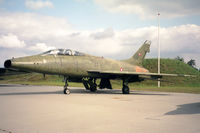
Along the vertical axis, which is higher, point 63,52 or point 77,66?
point 63,52

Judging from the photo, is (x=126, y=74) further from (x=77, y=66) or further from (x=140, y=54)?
(x=140, y=54)

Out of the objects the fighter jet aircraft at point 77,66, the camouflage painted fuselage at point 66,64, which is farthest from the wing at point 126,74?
the camouflage painted fuselage at point 66,64

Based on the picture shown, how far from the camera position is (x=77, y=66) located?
15.3 meters

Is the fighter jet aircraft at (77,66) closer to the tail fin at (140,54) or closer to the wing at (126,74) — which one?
the wing at (126,74)

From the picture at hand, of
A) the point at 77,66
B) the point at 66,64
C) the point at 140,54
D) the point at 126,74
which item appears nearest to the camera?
the point at 66,64

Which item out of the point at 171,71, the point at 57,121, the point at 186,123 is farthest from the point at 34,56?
the point at 171,71

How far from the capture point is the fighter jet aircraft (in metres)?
12.6

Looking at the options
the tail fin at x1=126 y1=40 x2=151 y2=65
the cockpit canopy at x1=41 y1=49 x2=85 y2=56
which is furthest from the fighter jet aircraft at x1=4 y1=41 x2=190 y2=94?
the tail fin at x1=126 y1=40 x2=151 y2=65

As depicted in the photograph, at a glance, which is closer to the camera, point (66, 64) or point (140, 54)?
point (66, 64)

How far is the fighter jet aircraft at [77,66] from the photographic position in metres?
12.6

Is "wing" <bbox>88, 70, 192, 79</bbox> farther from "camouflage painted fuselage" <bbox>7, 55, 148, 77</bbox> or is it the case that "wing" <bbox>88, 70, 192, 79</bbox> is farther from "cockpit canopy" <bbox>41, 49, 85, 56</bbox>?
"cockpit canopy" <bbox>41, 49, 85, 56</bbox>

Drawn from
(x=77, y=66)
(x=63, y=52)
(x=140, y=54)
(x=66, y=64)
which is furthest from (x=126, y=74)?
(x=140, y=54)

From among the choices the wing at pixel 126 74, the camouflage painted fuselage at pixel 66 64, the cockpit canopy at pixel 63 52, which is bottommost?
the wing at pixel 126 74

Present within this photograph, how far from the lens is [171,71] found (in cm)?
4628
